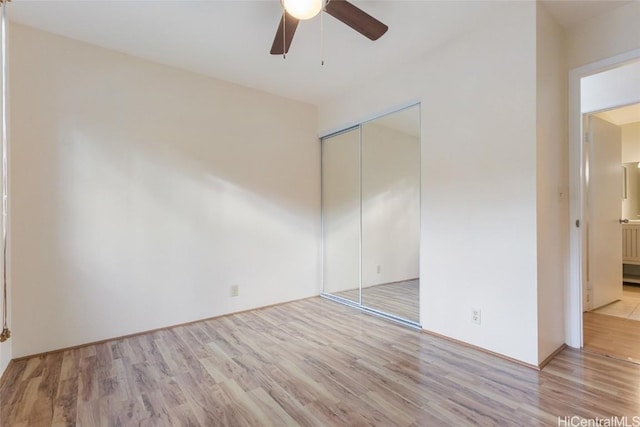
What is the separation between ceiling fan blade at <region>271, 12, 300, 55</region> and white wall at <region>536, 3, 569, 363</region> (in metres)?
1.75

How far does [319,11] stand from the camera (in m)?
1.71

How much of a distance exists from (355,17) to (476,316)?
2.39 m

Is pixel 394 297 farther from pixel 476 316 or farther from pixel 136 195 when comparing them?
pixel 136 195

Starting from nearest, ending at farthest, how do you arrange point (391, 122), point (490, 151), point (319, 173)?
point (490, 151) < point (391, 122) < point (319, 173)

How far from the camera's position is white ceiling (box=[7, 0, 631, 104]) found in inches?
87.4

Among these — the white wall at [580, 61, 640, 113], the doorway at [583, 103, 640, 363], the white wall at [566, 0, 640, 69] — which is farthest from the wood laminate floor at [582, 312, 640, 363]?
the white wall at [566, 0, 640, 69]

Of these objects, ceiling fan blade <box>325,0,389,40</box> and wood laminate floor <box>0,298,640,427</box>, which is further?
ceiling fan blade <box>325,0,389,40</box>

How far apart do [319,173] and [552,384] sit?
3255mm

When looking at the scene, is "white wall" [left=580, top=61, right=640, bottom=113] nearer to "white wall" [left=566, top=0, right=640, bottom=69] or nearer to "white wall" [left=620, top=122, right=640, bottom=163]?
"white wall" [left=566, top=0, right=640, bottom=69]

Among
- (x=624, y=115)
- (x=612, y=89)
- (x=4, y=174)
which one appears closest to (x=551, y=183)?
(x=612, y=89)

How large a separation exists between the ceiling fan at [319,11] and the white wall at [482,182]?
3.21 feet

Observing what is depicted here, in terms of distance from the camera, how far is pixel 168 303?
306 centimetres

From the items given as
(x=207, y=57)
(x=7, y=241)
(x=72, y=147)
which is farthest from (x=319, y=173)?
(x=7, y=241)

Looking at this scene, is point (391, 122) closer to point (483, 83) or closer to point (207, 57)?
point (483, 83)
